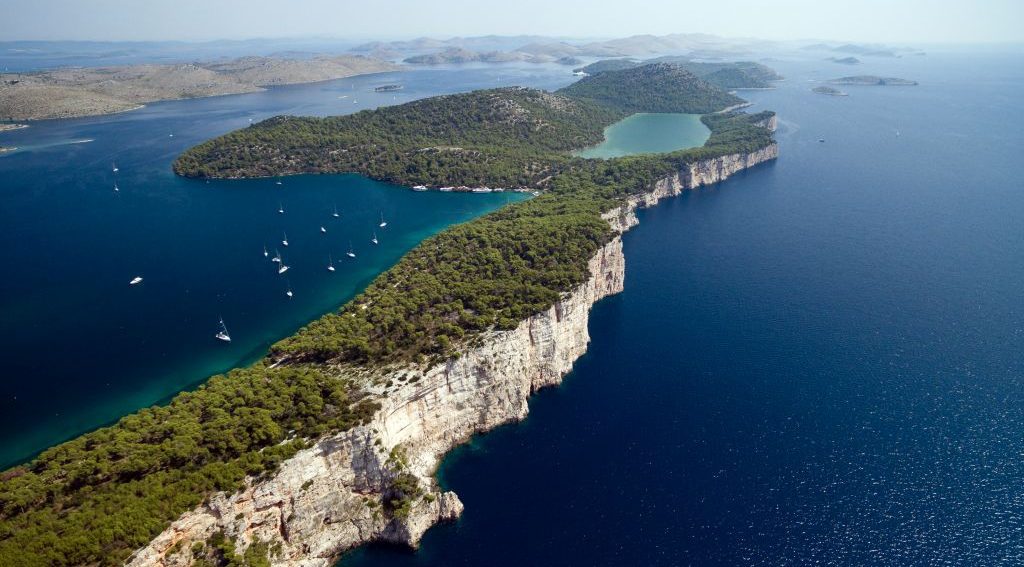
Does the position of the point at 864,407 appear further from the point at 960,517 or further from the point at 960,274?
the point at 960,274

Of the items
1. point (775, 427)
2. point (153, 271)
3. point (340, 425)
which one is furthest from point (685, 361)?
point (153, 271)

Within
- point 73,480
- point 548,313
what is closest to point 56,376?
point 73,480

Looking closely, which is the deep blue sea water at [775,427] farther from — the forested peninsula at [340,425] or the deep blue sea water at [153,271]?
the deep blue sea water at [153,271]

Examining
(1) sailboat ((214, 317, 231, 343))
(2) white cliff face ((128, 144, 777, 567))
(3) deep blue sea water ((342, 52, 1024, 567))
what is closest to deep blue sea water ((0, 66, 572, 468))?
(1) sailboat ((214, 317, 231, 343))

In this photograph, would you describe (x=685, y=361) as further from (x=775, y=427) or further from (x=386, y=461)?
(x=386, y=461)

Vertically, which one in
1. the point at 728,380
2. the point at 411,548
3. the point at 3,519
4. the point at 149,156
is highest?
the point at 149,156
